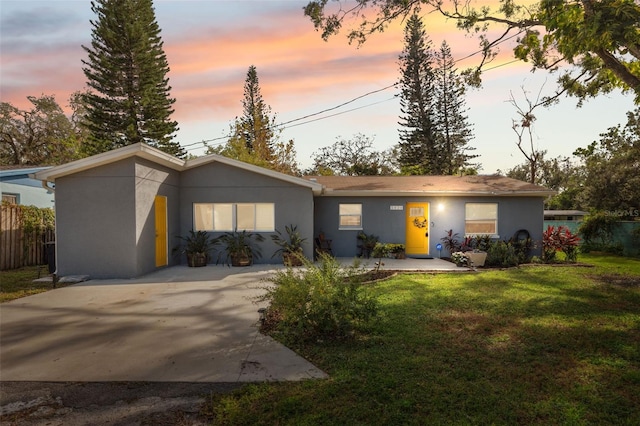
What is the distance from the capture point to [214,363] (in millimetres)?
3904

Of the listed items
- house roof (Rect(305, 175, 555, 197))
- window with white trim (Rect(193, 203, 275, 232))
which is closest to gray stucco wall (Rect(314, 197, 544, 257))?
house roof (Rect(305, 175, 555, 197))

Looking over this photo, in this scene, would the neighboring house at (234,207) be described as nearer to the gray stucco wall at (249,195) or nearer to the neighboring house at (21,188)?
the gray stucco wall at (249,195)

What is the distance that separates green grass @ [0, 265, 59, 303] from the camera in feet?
24.4

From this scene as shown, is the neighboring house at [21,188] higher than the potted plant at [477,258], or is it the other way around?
the neighboring house at [21,188]

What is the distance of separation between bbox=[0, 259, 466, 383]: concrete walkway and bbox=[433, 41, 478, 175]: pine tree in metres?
25.3

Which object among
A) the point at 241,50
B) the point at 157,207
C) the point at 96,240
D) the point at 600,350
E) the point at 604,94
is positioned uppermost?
the point at 241,50

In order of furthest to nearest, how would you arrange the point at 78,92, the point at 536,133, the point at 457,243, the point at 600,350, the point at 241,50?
1. the point at 78,92
2. the point at 536,133
3. the point at 457,243
4. the point at 241,50
5. the point at 600,350

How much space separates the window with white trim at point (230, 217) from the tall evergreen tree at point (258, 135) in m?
15.3

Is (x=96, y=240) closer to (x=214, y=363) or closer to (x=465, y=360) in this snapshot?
(x=214, y=363)

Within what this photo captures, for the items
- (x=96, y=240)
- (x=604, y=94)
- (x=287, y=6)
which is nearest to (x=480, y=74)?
(x=604, y=94)

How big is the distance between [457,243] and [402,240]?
1.92 meters

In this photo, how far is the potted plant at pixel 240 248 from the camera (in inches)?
446

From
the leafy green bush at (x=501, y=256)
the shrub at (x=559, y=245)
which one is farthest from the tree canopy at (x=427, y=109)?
the leafy green bush at (x=501, y=256)

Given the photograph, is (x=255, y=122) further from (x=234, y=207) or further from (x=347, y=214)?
(x=234, y=207)
